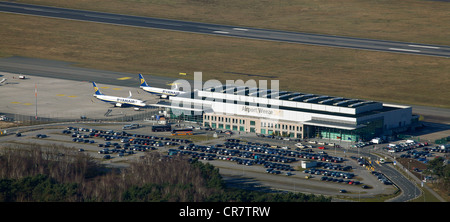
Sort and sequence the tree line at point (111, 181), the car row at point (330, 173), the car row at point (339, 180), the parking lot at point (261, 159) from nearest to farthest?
the tree line at point (111, 181)
the parking lot at point (261, 159)
the car row at point (339, 180)
the car row at point (330, 173)

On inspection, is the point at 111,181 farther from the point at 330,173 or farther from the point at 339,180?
the point at 330,173

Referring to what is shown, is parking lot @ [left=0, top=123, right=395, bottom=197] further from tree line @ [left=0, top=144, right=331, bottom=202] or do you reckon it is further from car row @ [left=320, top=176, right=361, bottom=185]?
tree line @ [left=0, top=144, right=331, bottom=202]

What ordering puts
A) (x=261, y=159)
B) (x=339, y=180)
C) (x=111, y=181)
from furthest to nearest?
(x=261, y=159) → (x=339, y=180) → (x=111, y=181)

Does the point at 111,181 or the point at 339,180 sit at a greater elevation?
the point at 111,181

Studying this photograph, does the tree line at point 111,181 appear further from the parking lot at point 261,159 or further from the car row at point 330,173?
the car row at point 330,173

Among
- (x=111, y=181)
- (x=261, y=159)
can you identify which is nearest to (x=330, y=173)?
(x=261, y=159)

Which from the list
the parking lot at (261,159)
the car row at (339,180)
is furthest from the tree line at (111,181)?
the car row at (339,180)

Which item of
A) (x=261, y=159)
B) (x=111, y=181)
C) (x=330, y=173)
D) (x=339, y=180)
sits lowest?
(x=339, y=180)

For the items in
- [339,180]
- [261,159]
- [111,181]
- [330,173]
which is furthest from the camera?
[261,159]
